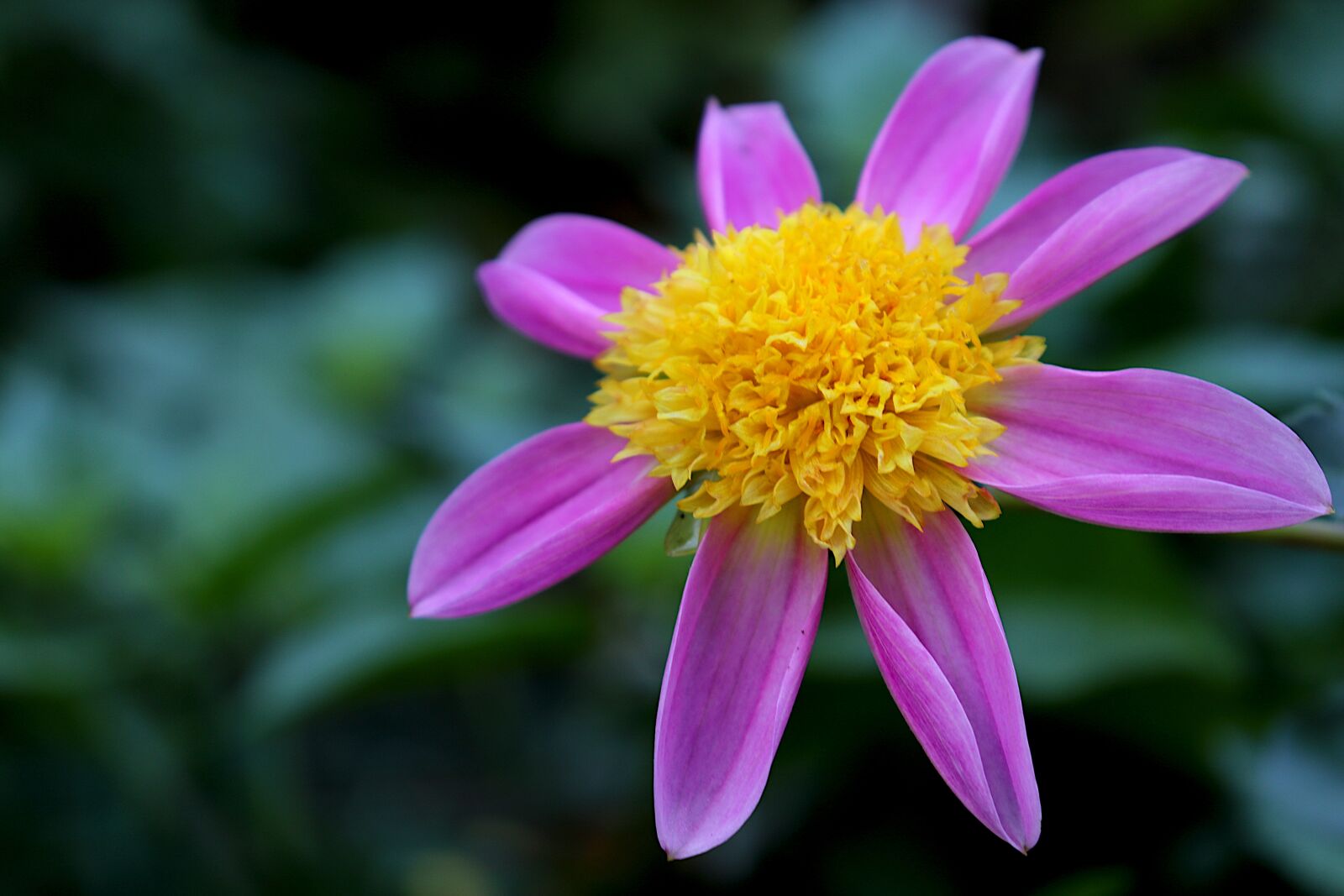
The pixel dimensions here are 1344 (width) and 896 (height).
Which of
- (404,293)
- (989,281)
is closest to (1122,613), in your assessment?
(989,281)

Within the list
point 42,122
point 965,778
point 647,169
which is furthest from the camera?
point 647,169

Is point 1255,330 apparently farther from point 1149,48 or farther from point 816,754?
point 1149,48

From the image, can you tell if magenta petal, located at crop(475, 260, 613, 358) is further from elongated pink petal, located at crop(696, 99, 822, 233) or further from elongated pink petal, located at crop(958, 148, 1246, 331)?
elongated pink petal, located at crop(958, 148, 1246, 331)

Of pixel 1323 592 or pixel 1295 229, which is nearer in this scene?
pixel 1323 592

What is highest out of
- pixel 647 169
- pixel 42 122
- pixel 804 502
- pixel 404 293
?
pixel 42 122

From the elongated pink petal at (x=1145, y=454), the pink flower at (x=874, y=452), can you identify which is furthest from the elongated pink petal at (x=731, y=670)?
the elongated pink petal at (x=1145, y=454)

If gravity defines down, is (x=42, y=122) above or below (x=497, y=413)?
above

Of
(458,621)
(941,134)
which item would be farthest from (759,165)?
(458,621)

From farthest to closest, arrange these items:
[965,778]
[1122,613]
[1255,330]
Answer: [1255,330]
[1122,613]
[965,778]
